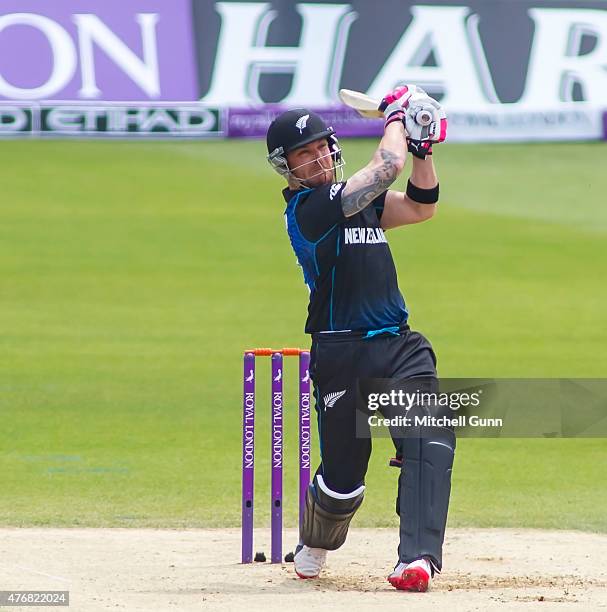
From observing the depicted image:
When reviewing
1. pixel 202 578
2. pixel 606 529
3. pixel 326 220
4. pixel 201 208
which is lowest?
pixel 201 208

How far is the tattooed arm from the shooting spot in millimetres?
5531

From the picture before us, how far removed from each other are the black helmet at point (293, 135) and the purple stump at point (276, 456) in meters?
0.92

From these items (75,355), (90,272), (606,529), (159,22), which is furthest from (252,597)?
(159,22)

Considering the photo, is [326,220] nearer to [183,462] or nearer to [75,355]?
[183,462]

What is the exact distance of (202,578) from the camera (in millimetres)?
5992

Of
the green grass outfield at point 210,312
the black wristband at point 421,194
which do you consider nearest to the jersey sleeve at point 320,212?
the black wristband at point 421,194

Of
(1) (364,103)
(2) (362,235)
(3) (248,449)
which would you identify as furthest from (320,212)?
(3) (248,449)

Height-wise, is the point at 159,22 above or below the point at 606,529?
below

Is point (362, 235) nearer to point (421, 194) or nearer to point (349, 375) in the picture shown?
point (421, 194)

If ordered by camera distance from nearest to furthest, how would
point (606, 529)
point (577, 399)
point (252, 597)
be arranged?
1. point (252, 597)
2. point (606, 529)
3. point (577, 399)

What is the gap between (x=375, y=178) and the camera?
218 inches

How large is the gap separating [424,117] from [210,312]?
390 inches

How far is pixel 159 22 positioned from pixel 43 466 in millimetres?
14846

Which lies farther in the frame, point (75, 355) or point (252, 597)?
point (75, 355)
